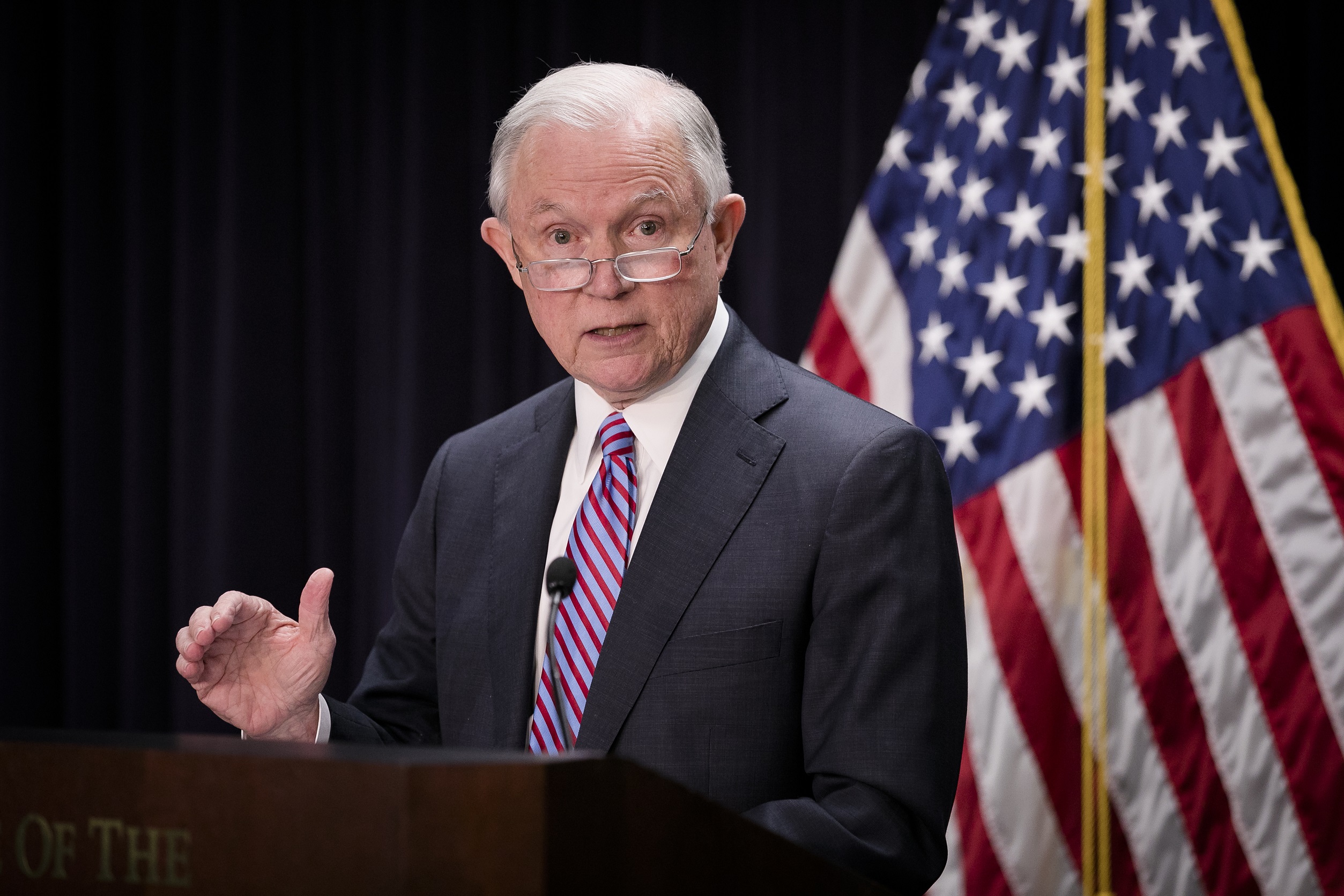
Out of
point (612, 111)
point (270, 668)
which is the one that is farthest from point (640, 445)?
point (270, 668)

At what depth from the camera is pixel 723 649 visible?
1.47m

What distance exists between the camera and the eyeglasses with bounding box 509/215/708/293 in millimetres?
1553

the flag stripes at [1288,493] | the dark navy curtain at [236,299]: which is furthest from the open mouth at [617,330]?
the dark navy curtain at [236,299]

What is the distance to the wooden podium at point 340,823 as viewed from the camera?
75cm

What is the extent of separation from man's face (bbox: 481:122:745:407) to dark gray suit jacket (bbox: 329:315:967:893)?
4.2 inches

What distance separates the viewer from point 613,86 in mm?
1592

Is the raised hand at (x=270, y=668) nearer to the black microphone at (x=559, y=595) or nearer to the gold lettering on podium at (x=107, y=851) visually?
the black microphone at (x=559, y=595)

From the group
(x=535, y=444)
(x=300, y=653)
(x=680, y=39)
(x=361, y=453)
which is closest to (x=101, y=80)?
(x=361, y=453)

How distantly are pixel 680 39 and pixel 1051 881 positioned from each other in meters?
2.40

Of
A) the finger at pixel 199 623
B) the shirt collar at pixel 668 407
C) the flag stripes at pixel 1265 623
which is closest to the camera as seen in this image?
the finger at pixel 199 623

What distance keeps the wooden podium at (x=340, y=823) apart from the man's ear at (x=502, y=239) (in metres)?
0.92

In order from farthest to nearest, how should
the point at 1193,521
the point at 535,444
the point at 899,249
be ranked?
the point at 899,249 < the point at 1193,521 < the point at 535,444

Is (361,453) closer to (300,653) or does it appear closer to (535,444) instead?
(535,444)

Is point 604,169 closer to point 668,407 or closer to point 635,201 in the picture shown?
point 635,201
